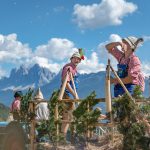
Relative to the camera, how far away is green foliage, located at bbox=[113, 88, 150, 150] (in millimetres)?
7789

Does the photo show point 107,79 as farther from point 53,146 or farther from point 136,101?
point 53,146

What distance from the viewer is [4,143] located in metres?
10.5

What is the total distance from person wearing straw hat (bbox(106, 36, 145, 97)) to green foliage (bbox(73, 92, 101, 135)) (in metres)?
0.70

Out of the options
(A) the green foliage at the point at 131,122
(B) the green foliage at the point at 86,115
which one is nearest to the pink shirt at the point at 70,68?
(B) the green foliage at the point at 86,115

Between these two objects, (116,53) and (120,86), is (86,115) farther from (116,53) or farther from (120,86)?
(116,53)

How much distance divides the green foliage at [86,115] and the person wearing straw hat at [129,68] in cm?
70

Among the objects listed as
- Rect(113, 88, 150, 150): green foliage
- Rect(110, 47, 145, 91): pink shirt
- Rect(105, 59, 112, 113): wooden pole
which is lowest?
Rect(113, 88, 150, 150): green foliage

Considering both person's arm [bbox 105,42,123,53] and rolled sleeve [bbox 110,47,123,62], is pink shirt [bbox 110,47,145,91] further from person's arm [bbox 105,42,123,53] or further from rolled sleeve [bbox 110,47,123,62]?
person's arm [bbox 105,42,123,53]

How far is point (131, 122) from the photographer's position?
7.93 metres

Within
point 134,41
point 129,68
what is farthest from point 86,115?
point 134,41

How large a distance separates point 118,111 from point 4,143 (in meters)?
3.33

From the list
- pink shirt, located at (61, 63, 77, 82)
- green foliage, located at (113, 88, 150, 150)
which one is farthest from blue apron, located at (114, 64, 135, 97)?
green foliage, located at (113, 88, 150, 150)

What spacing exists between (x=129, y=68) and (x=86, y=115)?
1.51 metres

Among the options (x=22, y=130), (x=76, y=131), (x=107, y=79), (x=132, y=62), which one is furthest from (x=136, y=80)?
(x=22, y=130)
